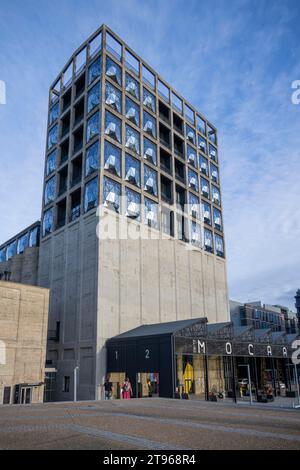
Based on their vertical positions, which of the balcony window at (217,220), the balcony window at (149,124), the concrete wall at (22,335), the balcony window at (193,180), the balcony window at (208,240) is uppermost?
the balcony window at (149,124)

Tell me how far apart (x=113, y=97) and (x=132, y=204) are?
13.5 m

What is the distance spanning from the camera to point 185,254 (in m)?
51.8

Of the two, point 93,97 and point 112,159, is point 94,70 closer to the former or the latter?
point 93,97

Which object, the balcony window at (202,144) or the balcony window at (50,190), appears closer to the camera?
the balcony window at (50,190)

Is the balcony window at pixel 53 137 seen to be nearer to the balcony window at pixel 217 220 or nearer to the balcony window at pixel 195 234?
the balcony window at pixel 195 234

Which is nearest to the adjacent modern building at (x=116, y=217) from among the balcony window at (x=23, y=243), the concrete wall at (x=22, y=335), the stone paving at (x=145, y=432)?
the concrete wall at (x=22, y=335)

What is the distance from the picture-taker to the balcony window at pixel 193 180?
57.6m

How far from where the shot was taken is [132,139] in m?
47.0

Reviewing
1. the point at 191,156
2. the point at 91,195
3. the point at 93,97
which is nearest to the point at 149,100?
the point at 93,97

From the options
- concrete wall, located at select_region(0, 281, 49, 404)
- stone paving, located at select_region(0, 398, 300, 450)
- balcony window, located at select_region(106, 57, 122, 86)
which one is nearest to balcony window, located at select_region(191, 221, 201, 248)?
balcony window, located at select_region(106, 57, 122, 86)

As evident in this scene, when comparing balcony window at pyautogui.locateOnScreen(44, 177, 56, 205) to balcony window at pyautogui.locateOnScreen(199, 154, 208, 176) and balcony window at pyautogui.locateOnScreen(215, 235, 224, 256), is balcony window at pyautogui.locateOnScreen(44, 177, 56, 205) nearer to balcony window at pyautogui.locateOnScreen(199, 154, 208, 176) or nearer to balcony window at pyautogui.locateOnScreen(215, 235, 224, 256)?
balcony window at pyautogui.locateOnScreen(199, 154, 208, 176)

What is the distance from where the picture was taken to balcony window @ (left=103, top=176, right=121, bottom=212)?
135 feet

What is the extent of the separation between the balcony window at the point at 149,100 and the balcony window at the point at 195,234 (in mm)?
17556
